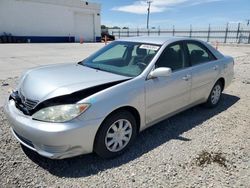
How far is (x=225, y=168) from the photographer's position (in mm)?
2869

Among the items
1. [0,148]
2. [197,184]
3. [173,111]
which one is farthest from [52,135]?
[173,111]

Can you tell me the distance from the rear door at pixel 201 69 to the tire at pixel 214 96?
0.71 feet

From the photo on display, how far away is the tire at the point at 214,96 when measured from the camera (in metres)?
4.81

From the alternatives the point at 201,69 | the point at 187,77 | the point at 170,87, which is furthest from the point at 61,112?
the point at 201,69

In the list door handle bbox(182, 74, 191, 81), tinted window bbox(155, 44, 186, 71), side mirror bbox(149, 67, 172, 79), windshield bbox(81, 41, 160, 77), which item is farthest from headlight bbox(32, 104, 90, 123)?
door handle bbox(182, 74, 191, 81)

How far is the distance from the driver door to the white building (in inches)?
1096

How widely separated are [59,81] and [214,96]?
3467mm

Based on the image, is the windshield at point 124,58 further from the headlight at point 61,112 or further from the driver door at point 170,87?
the headlight at point 61,112

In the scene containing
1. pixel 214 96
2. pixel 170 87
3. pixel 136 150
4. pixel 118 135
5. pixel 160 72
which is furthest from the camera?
pixel 214 96

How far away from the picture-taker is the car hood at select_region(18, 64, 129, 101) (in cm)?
267

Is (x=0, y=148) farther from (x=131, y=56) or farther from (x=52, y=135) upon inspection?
(x=131, y=56)

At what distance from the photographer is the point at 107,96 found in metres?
2.72

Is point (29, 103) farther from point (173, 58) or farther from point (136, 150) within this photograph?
point (173, 58)

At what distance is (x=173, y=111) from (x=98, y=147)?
1.58 m
